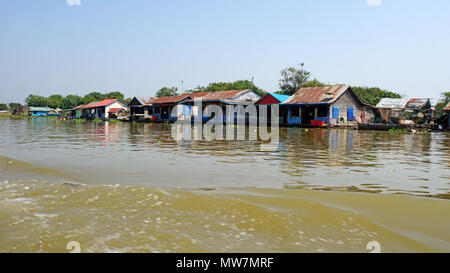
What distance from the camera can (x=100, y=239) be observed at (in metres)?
3.02

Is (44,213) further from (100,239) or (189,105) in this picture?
(189,105)

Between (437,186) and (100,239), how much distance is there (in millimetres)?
5666

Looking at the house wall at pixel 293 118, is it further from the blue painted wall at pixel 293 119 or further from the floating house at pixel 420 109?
the floating house at pixel 420 109

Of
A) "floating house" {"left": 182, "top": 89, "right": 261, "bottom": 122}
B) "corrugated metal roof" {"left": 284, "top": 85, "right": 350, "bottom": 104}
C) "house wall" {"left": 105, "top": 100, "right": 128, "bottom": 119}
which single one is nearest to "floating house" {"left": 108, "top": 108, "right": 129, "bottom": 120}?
"house wall" {"left": 105, "top": 100, "right": 128, "bottom": 119}

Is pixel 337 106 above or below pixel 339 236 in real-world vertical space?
above

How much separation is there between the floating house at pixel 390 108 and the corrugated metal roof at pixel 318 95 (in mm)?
4945

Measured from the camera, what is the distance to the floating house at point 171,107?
41.3 m

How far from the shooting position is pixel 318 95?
1185 inches

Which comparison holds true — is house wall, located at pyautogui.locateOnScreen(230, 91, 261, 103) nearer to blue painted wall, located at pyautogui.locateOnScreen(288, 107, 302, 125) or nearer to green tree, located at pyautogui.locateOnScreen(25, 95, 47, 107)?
blue painted wall, located at pyautogui.locateOnScreen(288, 107, 302, 125)

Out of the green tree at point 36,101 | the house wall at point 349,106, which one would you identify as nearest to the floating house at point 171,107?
the house wall at point 349,106

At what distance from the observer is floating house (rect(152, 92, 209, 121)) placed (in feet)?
136

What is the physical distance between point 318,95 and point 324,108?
80.5 inches
